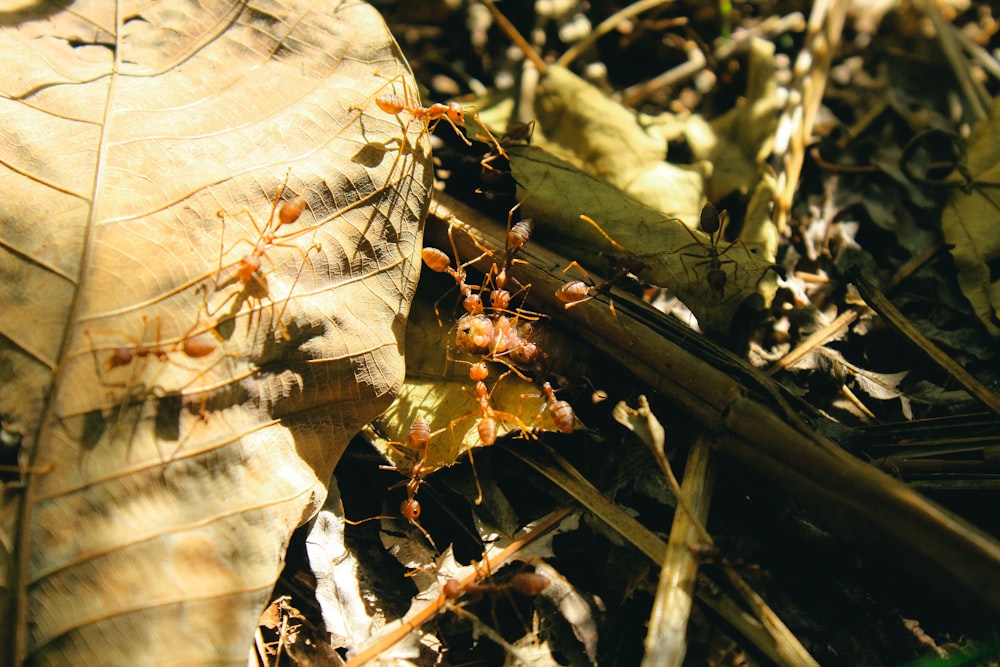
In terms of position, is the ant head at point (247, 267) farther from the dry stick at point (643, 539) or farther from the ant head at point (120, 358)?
the dry stick at point (643, 539)

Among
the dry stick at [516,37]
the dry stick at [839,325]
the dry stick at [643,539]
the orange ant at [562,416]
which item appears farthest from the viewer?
the dry stick at [516,37]

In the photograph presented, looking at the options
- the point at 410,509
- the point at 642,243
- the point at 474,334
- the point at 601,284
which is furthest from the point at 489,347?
the point at 642,243

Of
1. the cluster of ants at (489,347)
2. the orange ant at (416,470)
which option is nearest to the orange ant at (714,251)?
the cluster of ants at (489,347)

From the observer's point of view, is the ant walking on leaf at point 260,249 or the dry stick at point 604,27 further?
the dry stick at point 604,27

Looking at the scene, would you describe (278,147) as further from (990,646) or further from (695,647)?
(990,646)

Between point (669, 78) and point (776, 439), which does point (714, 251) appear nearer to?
point (776, 439)

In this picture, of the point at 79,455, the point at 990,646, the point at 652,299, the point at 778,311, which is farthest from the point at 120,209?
the point at 990,646
